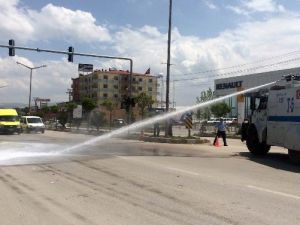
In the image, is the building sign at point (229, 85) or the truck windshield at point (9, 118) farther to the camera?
the building sign at point (229, 85)

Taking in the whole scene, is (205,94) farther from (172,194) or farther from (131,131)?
(172,194)

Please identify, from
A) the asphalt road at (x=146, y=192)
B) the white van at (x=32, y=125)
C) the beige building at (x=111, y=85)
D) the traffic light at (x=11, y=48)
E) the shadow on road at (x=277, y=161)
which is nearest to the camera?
the asphalt road at (x=146, y=192)

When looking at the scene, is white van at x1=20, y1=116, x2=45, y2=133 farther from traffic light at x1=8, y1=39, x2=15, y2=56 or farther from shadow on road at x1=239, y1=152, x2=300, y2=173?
shadow on road at x1=239, y1=152, x2=300, y2=173

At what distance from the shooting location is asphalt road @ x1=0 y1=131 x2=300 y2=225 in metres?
8.10

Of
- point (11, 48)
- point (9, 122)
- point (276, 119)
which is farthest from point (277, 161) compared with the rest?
point (9, 122)

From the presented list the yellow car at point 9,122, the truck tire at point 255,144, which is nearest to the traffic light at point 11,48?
the yellow car at point 9,122

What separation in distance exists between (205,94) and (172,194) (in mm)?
88339

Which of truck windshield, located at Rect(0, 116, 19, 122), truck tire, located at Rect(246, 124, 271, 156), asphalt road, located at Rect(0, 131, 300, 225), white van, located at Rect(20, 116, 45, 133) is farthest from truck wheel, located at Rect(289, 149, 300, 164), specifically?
white van, located at Rect(20, 116, 45, 133)

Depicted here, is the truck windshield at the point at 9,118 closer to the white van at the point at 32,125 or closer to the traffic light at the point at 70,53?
the white van at the point at 32,125


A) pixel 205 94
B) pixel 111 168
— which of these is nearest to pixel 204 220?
pixel 111 168

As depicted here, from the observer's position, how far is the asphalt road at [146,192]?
26.6 feet

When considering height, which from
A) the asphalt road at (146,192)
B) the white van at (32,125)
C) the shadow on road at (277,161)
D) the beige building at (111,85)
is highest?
the beige building at (111,85)

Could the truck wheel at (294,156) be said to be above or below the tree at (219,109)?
below

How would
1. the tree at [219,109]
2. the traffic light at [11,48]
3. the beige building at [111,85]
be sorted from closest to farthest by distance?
the traffic light at [11,48], the tree at [219,109], the beige building at [111,85]
